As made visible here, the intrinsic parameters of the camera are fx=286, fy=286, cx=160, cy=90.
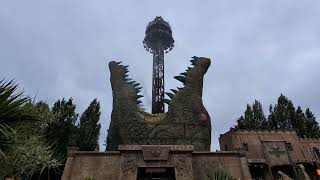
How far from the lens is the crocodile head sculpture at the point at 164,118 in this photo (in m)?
20.7

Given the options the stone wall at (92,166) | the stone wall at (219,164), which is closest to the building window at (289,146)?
the stone wall at (219,164)

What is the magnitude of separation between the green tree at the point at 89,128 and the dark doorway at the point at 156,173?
32.7 feet

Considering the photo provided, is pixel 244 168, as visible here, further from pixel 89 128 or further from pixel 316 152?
pixel 316 152

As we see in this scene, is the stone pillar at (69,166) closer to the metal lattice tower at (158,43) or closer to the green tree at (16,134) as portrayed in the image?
the green tree at (16,134)

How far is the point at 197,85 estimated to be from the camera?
76.0 feet

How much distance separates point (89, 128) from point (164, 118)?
10.3 meters

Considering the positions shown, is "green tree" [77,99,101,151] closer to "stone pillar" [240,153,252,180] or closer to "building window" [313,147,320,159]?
"stone pillar" [240,153,252,180]

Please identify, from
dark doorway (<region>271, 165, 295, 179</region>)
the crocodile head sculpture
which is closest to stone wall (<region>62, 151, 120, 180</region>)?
the crocodile head sculpture

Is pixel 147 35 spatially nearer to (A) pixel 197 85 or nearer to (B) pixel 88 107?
(B) pixel 88 107

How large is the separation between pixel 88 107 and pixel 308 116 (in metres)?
27.5

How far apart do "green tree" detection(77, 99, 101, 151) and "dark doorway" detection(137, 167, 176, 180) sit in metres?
9.96

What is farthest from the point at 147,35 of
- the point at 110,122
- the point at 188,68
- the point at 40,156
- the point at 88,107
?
the point at 40,156

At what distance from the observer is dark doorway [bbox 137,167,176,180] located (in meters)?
18.6

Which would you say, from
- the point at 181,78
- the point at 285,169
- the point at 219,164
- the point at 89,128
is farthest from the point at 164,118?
the point at 285,169
